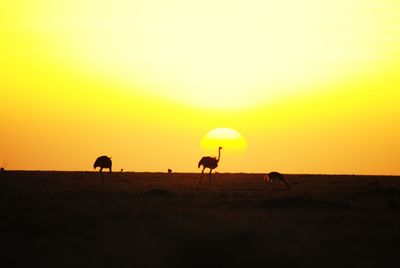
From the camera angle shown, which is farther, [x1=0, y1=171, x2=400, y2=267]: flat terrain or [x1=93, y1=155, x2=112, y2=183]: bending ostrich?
[x1=93, y1=155, x2=112, y2=183]: bending ostrich

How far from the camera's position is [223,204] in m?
31.6

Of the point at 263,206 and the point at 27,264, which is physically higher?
the point at 263,206

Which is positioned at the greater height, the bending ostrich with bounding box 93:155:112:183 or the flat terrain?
the bending ostrich with bounding box 93:155:112:183

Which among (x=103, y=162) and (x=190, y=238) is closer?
(x=190, y=238)

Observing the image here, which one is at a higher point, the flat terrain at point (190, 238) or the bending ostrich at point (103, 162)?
the bending ostrich at point (103, 162)

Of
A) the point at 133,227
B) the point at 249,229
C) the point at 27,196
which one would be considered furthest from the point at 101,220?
the point at 27,196

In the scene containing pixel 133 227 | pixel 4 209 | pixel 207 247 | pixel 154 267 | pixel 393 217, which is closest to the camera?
pixel 154 267

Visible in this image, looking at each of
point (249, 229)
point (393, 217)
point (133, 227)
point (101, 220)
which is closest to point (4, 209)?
point (101, 220)

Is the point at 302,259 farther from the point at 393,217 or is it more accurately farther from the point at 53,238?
the point at 393,217

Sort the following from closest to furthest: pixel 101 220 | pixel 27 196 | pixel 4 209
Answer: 1. pixel 101 220
2. pixel 4 209
3. pixel 27 196

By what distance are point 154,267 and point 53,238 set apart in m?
4.24

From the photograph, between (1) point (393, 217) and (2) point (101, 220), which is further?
(1) point (393, 217)

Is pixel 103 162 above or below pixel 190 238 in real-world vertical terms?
above

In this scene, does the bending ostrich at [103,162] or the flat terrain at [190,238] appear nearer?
Answer: the flat terrain at [190,238]
